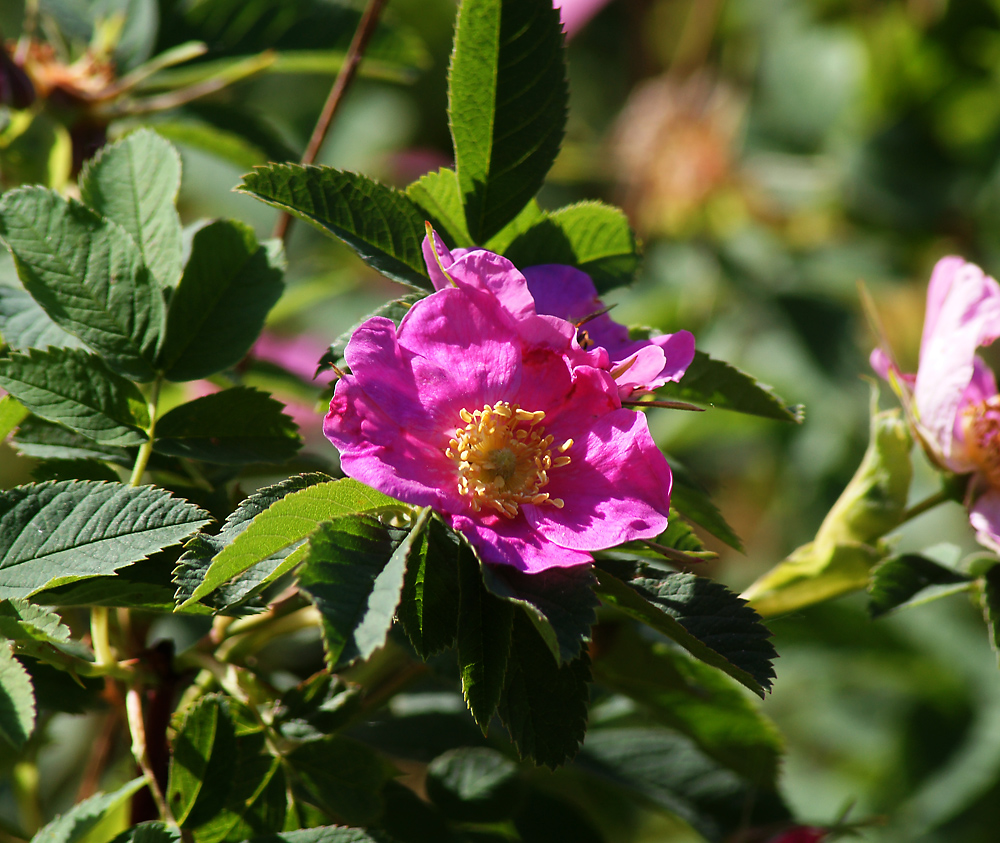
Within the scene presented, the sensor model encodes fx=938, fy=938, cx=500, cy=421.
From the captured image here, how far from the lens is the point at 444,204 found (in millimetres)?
798

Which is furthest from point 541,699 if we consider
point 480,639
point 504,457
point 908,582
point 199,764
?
point 908,582

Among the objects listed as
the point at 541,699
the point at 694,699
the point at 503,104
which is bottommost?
the point at 694,699

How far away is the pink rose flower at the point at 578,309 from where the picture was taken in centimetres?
67

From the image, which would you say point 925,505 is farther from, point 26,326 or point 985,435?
point 26,326

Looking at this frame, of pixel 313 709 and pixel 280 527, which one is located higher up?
pixel 280 527

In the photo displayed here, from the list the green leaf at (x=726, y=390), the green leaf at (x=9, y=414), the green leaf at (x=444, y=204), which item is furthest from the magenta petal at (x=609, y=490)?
the green leaf at (x=9, y=414)

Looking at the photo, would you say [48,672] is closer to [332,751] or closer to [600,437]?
[332,751]

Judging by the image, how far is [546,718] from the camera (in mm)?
667

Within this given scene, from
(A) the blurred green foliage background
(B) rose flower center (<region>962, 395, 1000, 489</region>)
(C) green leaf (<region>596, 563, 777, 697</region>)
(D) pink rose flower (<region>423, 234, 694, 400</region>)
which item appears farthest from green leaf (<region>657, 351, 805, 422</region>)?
(A) the blurred green foliage background

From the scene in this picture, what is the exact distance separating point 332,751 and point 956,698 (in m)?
1.56

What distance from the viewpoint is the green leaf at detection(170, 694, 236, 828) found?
744mm

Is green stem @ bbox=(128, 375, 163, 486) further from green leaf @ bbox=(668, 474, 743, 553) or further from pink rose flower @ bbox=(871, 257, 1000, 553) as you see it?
pink rose flower @ bbox=(871, 257, 1000, 553)

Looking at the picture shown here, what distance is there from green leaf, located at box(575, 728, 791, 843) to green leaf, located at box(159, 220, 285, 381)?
610 mm

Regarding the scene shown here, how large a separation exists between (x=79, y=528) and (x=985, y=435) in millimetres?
853
